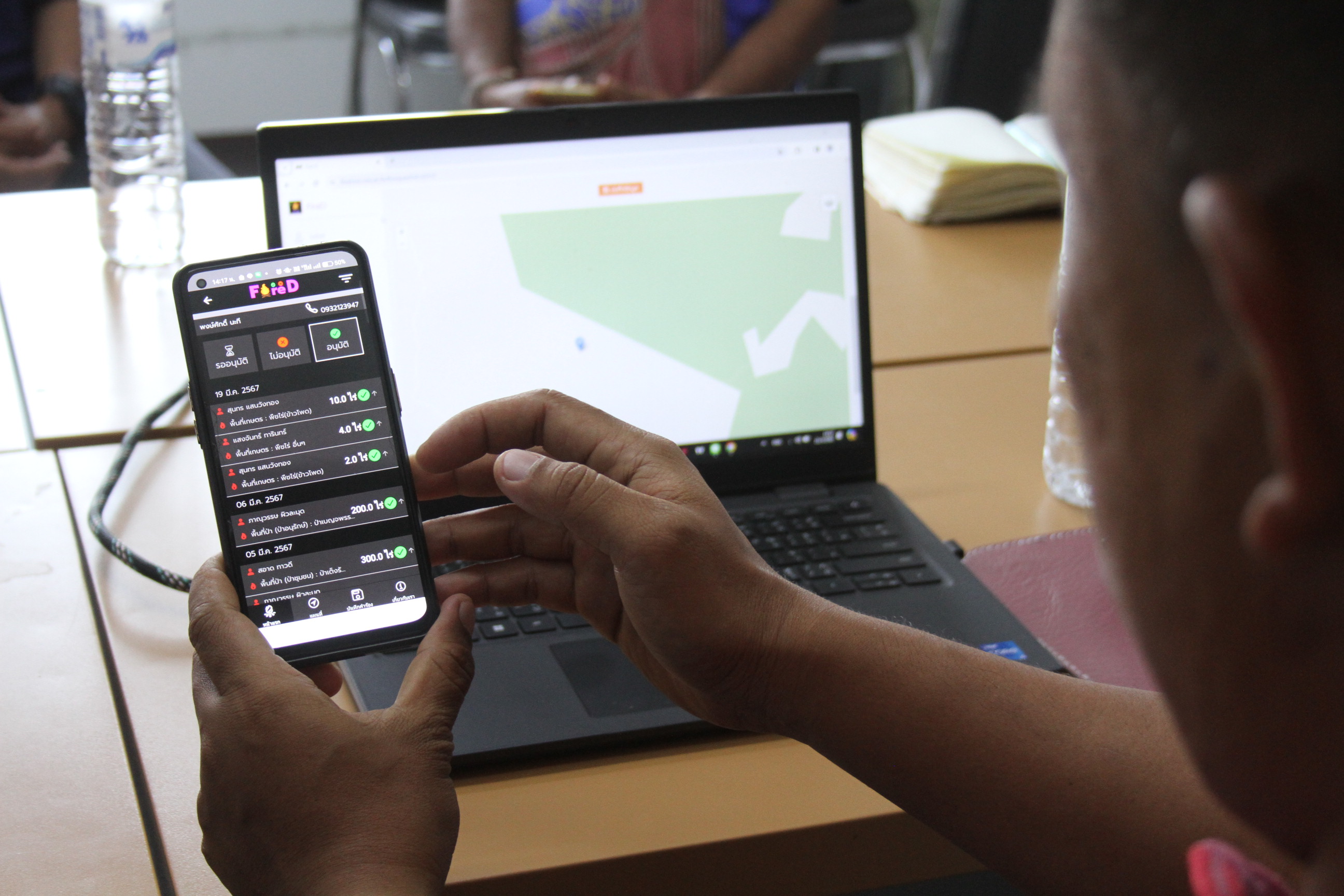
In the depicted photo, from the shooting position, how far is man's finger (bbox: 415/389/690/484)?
2.35 ft

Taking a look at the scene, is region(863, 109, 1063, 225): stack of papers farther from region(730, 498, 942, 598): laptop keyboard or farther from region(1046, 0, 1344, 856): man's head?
region(1046, 0, 1344, 856): man's head

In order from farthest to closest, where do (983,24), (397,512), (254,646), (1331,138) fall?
(983,24)
(397,512)
(254,646)
(1331,138)

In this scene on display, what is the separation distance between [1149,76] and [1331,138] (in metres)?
0.05

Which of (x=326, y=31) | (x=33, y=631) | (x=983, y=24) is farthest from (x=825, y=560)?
(x=326, y=31)

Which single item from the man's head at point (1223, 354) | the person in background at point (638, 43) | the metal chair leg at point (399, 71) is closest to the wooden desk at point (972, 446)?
the man's head at point (1223, 354)

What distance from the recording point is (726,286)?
94cm

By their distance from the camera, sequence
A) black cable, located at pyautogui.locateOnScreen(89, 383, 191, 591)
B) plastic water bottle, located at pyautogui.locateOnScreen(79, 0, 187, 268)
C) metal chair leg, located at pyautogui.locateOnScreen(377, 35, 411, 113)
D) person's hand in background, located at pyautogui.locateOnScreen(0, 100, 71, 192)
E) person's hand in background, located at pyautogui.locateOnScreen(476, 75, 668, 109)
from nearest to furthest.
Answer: black cable, located at pyautogui.locateOnScreen(89, 383, 191, 591)
plastic water bottle, located at pyautogui.locateOnScreen(79, 0, 187, 268)
person's hand in background, located at pyautogui.locateOnScreen(476, 75, 668, 109)
person's hand in background, located at pyautogui.locateOnScreen(0, 100, 71, 192)
metal chair leg, located at pyautogui.locateOnScreen(377, 35, 411, 113)

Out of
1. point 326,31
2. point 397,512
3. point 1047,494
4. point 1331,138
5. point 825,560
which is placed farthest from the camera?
point 326,31

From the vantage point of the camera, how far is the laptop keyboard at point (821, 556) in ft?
2.64

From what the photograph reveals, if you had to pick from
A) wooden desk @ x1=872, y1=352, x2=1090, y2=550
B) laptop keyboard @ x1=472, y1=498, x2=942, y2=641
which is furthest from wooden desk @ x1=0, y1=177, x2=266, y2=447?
wooden desk @ x1=872, y1=352, x2=1090, y2=550

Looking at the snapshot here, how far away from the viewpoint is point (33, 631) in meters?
0.81

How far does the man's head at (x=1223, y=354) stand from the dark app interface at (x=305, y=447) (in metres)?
0.44

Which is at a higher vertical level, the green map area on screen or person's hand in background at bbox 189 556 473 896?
the green map area on screen

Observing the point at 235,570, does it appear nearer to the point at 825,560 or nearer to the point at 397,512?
the point at 397,512
